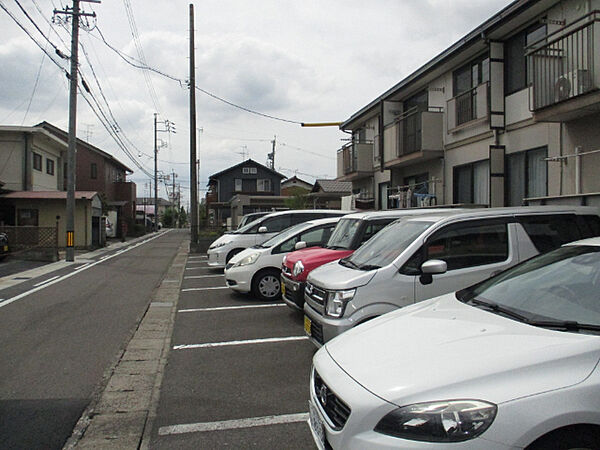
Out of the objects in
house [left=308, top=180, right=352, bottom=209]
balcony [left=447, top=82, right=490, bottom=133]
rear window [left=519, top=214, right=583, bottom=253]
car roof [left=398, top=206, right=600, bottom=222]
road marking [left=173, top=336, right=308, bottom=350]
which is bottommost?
road marking [left=173, top=336, right=308, bottom=350]

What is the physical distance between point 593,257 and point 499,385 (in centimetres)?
151

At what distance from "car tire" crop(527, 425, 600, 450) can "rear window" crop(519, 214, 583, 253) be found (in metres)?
3.62

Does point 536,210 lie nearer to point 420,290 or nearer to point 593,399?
point 420,290

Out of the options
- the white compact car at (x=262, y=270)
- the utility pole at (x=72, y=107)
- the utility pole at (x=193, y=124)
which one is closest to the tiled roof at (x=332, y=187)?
the utility pole at (x=193, y=124)

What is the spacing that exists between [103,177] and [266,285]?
33.1m

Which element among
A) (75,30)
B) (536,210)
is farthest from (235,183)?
(536,210)

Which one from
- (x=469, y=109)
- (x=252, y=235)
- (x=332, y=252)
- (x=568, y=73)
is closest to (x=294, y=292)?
(x=332, y=252)

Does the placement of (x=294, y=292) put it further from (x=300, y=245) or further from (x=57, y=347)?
(x=57, y=347)

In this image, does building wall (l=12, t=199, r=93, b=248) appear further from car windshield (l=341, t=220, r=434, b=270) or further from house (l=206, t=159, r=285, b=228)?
house (l=206, t=159, r=285, b=228)

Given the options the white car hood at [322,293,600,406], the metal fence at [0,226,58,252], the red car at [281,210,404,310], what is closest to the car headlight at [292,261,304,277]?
the red car at [281,210,404,310]

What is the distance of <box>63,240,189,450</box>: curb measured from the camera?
145 inches

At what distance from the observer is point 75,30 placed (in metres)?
18.8

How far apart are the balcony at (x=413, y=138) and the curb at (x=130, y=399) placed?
8969 millimetres

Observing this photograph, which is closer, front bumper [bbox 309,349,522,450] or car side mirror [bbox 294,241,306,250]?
front bumper [bbox 309,349,522,450]
